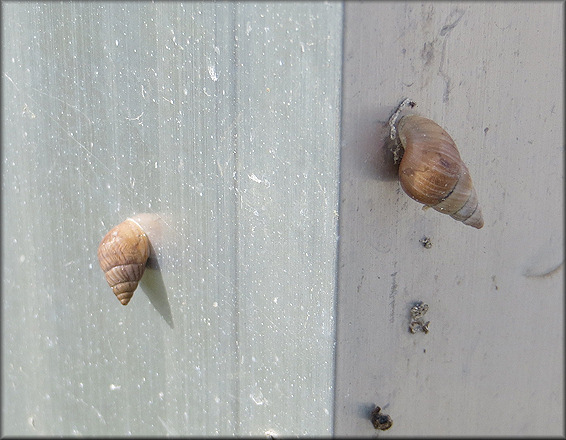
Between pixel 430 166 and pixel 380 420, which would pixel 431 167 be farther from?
pixel 380 420

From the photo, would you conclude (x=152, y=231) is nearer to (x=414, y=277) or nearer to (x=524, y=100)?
(x=414, y=277)

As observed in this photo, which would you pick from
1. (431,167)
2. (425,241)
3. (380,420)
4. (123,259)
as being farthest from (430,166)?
(123,259)

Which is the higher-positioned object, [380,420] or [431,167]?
[431,167]

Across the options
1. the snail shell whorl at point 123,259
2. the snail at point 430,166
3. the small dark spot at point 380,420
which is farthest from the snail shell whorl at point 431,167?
the snail shell whorl at point 123,259

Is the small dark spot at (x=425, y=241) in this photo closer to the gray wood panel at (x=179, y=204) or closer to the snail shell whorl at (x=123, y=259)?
the gray wood panel at (x=179, y=204)

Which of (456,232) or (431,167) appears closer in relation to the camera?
(431,167)

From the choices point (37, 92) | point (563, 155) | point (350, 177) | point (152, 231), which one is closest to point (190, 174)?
point (152, 231)

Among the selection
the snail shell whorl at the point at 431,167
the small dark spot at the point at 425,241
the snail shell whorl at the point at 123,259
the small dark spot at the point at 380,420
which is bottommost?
the small dark spot at the point at 380,420
